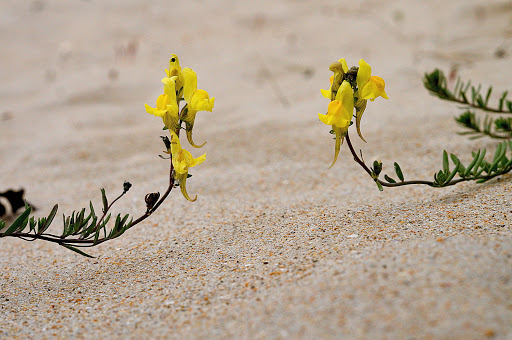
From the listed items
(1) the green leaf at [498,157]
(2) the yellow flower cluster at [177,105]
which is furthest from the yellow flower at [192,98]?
(1) the green leaf at [498,157]

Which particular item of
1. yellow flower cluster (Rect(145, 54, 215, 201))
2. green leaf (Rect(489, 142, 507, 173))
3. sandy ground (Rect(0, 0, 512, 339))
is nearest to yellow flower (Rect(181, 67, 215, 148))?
yellow flower cluster (Rect(145, 54, 215, 201))

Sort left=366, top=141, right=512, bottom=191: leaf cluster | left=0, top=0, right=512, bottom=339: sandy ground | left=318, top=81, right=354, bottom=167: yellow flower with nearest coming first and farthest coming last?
left=0, top=0, right=512, bottom=339: sandy ground
left=318, top=81, right=354, bottom=167: yellow flower
left=366, top=141, right=512, bottom=191: leaf cluster

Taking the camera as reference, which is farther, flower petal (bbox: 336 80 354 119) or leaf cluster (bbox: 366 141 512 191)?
leaf cluster (bbox: 366 141 512 191)

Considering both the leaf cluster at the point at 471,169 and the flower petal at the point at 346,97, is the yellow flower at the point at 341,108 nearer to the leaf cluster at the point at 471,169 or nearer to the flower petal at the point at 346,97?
the flower petal at the point at 346,97

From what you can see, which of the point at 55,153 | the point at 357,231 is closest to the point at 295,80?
the point at 55,153

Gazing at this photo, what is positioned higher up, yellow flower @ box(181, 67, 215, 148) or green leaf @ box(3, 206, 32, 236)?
yellow flower @ box(181, 67, 215, 148)

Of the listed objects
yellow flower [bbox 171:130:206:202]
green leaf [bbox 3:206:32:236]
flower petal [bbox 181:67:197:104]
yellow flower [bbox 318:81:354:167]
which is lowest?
green leaf [bbox 3:206:32:236]

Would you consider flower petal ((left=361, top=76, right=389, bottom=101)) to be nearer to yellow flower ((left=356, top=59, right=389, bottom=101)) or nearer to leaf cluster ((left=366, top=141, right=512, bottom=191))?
yellow flower ((left=356, top=59, right=389, bottom=101))
